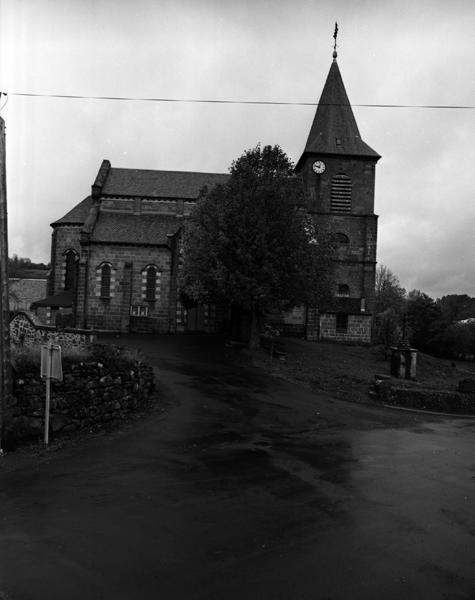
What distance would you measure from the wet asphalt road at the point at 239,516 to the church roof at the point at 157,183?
3331cm

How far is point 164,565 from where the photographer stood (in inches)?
197

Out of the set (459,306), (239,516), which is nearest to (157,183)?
(239,516)

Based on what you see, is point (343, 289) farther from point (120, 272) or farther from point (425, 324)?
point (425, 324)

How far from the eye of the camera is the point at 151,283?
39094 mm

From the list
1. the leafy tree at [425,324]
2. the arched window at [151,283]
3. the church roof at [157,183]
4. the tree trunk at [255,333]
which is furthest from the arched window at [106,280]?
the leafy tree at [425,324]

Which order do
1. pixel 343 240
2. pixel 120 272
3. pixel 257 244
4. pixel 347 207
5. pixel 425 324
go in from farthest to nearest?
1. pixel 425 324
2. pixel 347 207
3. pixel 343 240
4. pixel 120 272
5. pixel 257 244

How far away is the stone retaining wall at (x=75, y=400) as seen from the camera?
993 cm

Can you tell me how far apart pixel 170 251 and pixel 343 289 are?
1389 cm

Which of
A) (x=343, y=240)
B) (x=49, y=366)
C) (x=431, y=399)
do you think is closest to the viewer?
(x=49, y=366)

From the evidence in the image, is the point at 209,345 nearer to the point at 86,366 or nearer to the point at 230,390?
the point at 230,390

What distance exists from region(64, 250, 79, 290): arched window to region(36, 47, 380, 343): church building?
0.08 metres

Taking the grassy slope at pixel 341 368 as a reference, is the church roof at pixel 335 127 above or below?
above

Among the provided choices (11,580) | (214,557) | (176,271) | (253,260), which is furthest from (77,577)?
(176,271)

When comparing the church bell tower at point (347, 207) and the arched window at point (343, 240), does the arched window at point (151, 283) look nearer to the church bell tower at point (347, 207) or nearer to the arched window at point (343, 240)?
the church bell tower at point (347, 207)
